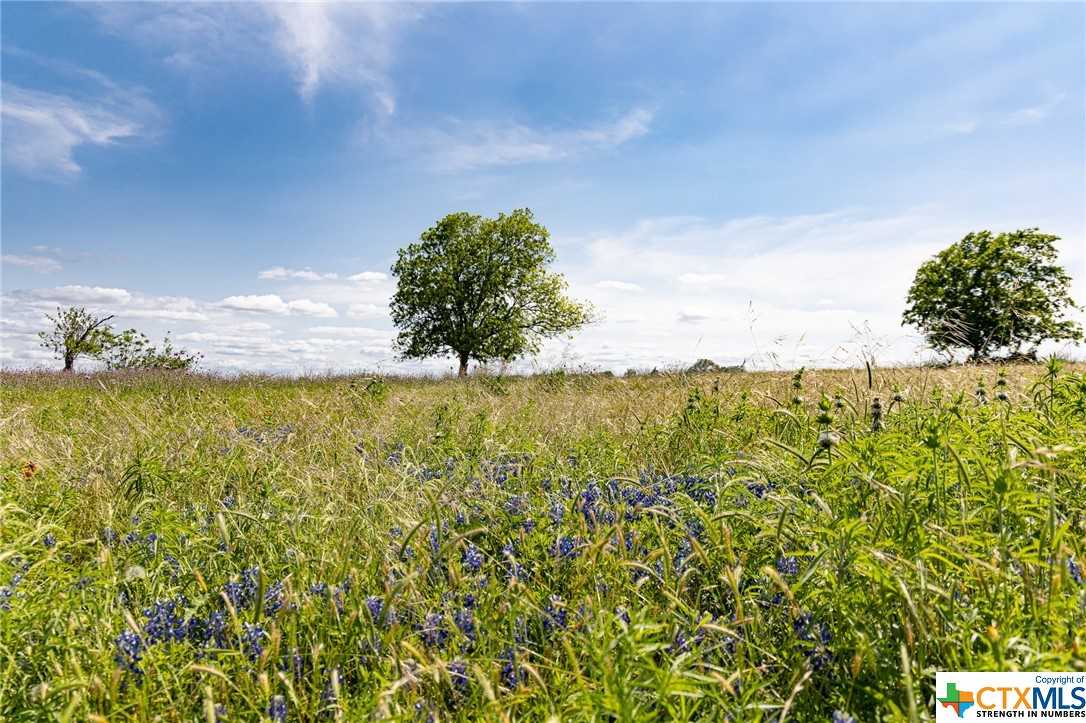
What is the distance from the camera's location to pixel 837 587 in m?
1.88

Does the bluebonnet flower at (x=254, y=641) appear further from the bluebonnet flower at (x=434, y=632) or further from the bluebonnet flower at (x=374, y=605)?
the bluebonnet flower at (x=434, y=632)

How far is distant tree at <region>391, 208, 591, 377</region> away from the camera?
26.5 meters

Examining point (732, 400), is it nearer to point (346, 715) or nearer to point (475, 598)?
point (475, 598)

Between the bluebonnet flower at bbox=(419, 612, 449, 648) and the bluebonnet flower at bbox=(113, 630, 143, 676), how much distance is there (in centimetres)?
93

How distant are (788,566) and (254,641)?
2.04 m

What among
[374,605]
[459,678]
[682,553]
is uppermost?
[682,553]

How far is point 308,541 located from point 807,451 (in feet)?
10.3

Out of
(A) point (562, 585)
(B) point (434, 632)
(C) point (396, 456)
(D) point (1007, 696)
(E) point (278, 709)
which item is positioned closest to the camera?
(D) point (1007, 696)

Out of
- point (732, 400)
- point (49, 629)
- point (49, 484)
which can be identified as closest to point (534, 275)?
point (732, 400)

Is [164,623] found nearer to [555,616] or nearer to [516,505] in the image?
[555,616]

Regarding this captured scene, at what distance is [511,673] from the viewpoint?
1959 mm

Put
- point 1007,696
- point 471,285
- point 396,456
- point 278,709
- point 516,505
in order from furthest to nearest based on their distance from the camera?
point 471,285
point 396,456
point 516,505
point 278,709
point 1007,696

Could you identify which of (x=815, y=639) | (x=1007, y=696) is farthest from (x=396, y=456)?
(x=1007, y=696)

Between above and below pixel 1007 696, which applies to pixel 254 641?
below
